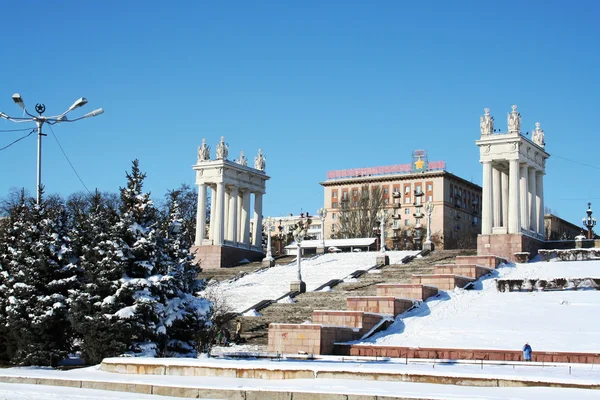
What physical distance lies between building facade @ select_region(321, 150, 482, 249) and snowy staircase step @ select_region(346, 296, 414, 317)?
2635 inches

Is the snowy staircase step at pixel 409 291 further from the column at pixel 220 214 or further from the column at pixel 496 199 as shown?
the column at pixel 220 214

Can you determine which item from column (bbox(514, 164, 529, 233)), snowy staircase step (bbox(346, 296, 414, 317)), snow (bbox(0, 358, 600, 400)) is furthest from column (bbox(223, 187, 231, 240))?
snow (bbox(0, 358, 600, 400))

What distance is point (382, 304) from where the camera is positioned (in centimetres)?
3123

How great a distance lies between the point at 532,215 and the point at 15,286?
33098 mm

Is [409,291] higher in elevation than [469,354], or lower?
higher

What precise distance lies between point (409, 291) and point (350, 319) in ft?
14.4

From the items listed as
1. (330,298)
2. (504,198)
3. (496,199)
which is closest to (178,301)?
(330,298)

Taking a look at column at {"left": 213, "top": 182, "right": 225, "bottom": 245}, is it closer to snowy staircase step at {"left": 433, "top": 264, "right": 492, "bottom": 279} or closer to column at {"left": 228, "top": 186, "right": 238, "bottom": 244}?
column at {"left": 228, "top": 186, "right": 238, "bottom": 244}

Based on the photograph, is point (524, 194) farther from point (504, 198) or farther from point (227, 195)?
point (227, 195)

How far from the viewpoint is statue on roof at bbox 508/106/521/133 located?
149 ft

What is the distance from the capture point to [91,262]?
21.6 meters

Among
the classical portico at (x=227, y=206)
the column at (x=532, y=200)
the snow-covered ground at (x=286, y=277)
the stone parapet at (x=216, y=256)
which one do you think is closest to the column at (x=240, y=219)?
the classical portico at (x=227, y=206)

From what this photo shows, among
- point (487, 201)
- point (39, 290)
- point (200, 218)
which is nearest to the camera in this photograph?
point (39, 290)

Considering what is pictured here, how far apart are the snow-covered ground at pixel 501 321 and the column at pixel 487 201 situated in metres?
9.51
